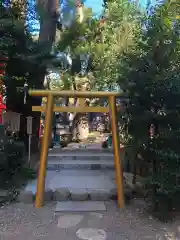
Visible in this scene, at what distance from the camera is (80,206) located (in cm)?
526

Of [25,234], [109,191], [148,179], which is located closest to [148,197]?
[148,179]

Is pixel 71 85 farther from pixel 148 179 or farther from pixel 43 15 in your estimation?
pixel 148 179

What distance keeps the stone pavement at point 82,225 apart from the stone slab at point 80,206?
0.11 m

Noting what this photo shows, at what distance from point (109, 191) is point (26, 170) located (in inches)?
81.1

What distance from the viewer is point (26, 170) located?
679 centimetres

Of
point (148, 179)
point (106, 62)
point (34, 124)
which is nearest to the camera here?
point (148, 179)

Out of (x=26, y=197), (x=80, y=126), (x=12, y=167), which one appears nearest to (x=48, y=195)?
(x=26, y=197)

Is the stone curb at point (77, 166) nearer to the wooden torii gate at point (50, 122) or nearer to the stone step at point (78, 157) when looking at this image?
the stone step at point (78, 157)

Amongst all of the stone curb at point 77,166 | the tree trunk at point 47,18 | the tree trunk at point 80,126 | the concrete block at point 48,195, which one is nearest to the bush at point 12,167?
the concrete block at point 48,195

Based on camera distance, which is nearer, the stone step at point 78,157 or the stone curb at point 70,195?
the stone curb at point 70,195

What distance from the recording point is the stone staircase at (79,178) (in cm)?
561

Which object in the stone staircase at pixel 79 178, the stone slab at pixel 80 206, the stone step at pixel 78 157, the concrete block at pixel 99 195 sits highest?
the stone step at pixel 78 157

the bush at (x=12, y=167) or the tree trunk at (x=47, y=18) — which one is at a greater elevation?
the tree trunk at (x=47, y=18)

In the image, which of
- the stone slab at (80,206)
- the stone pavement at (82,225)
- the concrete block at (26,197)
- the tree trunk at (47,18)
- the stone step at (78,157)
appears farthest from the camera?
the tree trunk at (47,18)
